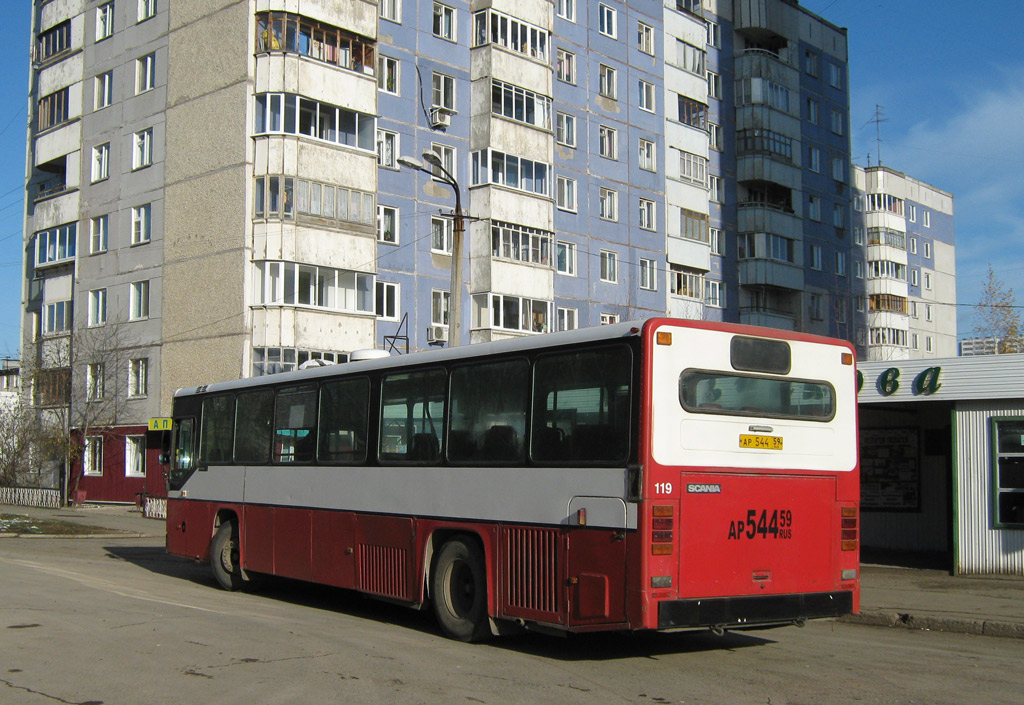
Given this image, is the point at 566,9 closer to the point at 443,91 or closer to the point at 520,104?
the point at 520,104

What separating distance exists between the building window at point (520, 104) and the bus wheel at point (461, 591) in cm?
3100

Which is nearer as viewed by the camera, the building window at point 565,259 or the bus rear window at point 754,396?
the bus rear window at point 754,396

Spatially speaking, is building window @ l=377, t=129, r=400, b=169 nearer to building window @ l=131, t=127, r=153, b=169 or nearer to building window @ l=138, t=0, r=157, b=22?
building window @ l=131, t=127, r=153, b=169

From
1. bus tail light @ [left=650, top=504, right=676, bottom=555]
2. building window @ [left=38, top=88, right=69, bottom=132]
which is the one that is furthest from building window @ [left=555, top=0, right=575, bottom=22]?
bus tail light @ [left=650, top=504, right=676, bottom=555]

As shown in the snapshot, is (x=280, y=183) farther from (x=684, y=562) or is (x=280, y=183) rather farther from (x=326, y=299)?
(x=684, y=562)

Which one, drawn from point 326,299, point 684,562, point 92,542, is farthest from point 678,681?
point 326,299

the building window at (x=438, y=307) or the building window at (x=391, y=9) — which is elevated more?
the building window at (x=391, y=9)

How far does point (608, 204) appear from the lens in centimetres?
4606

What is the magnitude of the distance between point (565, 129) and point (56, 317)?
21.9m

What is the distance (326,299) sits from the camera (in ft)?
116

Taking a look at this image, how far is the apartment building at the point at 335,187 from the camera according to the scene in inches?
1394

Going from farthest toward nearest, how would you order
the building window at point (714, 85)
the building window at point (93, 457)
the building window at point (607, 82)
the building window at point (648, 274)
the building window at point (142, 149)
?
the building window at point (714, 85), the building window at point (648, 274), the building window at point (607, 82), the building window at point (93, 457), the building window at point (142, 149)

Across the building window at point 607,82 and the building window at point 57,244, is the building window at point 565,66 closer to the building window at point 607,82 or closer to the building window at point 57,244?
the building window at point 607,82

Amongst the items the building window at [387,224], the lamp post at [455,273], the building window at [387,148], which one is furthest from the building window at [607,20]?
the lamp post at [455,273]
